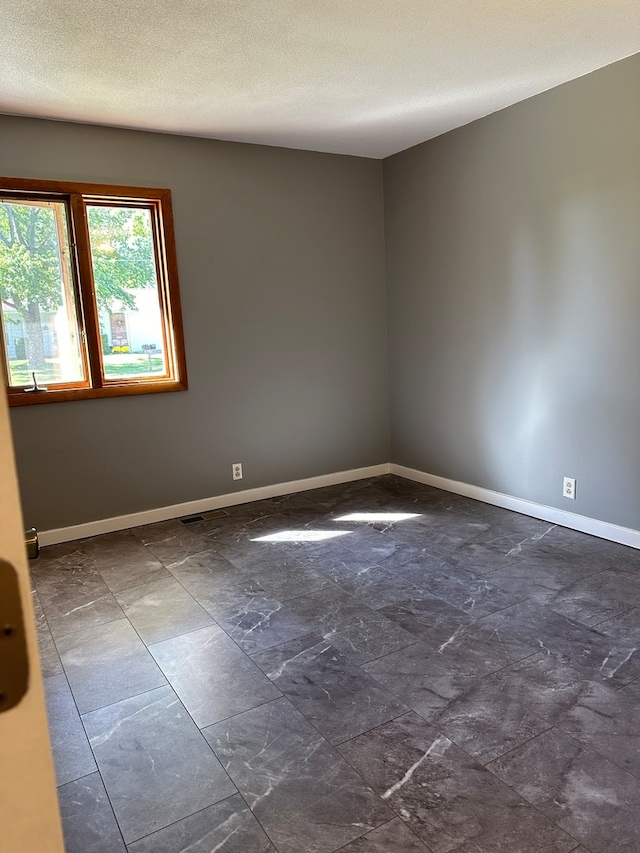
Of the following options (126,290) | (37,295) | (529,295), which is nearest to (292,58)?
(126,290)

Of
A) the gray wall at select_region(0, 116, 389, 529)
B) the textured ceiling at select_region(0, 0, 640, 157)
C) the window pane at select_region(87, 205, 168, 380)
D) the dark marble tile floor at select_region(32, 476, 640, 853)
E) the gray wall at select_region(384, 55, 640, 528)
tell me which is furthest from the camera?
the window pane at select_region(87, 205, 168, 380)

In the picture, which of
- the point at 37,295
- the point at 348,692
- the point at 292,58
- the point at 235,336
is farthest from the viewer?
the point at 235,336

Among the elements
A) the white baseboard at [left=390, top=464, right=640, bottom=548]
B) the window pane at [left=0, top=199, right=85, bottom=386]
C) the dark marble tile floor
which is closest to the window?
the window pane at [left=0, top=199, right=85, bottom=386]

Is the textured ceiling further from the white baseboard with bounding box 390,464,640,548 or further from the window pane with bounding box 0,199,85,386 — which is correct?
the white baseboard with bounding box 390,464,640,548

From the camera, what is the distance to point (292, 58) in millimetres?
2750

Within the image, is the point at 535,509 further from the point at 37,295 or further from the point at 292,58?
the point at 37,295

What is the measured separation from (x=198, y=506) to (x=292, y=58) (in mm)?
2749

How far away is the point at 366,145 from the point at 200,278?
1.53 m

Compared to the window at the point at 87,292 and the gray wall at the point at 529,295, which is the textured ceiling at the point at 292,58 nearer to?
the gray wall at the point at 529,295

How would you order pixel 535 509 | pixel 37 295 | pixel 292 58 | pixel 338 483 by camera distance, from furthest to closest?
1. pixel 338 483
2. pixel 535 509
3. pixel 37 295
4. pixel 292 58

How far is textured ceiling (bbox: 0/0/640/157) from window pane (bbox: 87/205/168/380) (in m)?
0.57

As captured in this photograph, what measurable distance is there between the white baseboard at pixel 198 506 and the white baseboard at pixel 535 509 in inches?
16.7

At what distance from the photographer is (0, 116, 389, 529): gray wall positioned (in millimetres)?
3650

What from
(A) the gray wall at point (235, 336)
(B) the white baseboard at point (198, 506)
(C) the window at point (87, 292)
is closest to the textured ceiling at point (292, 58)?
(A) the gray wall at point (235, 336)
